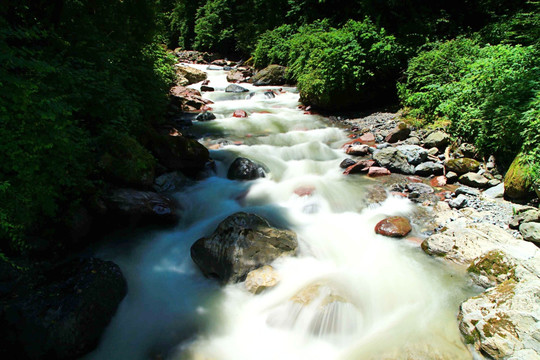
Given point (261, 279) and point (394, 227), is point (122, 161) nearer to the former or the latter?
point (261, 279)

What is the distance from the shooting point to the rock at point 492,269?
4.16 m

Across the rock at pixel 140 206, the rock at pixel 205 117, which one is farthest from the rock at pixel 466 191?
the rock at pixel 205 117

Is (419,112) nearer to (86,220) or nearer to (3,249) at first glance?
(86,220)

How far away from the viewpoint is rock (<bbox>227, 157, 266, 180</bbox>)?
7832 millimetres

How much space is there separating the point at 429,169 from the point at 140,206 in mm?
6806

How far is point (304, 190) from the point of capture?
7.17m

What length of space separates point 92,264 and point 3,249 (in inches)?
41.0

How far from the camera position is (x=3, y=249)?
152 inches

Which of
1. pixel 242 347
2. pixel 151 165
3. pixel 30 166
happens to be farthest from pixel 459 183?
pixel 30 166

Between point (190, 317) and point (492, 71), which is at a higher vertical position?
point (492, 71)

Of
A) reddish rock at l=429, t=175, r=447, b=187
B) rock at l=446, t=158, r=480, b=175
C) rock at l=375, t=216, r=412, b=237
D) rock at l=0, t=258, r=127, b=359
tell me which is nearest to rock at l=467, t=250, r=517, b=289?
rock at l=375, t=216, r=412, b=237

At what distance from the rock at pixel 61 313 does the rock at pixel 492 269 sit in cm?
528

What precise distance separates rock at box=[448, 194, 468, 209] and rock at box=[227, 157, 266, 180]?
14.3ft

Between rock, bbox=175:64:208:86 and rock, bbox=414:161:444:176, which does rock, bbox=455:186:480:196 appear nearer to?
rock, bbox=414:161:444:176
